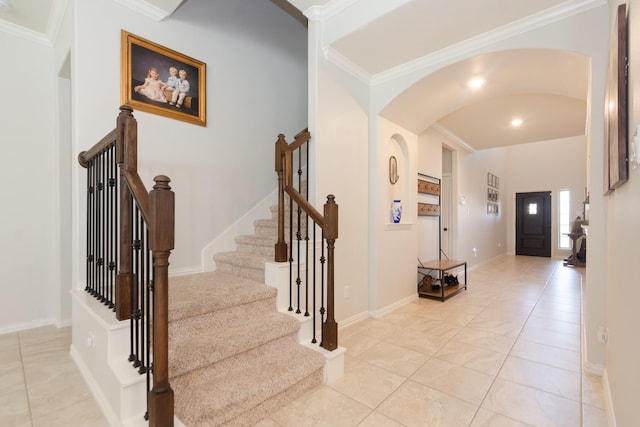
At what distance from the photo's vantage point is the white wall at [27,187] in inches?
110

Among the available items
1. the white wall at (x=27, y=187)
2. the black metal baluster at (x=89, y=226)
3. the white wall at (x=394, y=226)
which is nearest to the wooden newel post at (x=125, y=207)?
the black metal baluster at (x=89, y=226)

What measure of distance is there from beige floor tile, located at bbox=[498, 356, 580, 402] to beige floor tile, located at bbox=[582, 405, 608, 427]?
0.10 meters

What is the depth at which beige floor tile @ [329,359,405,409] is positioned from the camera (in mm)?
1905

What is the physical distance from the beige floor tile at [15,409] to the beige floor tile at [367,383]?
1743 mm

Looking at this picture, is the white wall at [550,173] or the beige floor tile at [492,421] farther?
the white wall at [550,173]

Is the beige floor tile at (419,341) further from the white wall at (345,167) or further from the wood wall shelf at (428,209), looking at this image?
the wood wall shelf at (428,209)

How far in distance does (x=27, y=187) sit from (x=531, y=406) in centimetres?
449

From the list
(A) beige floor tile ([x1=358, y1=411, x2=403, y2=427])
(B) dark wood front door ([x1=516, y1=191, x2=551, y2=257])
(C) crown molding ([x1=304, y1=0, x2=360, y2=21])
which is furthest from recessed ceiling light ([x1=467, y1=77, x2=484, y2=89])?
(B) dark wood front door ([x1=516, y1=191, x2=551, y2=257])

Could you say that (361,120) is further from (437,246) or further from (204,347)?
(437,246)

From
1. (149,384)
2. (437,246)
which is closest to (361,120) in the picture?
(149,384)

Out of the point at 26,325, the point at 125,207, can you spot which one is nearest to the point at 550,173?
the point at 125,207

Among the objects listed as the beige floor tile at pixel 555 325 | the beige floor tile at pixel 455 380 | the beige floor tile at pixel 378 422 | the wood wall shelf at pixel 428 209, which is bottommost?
the beige floor tile at pixel 555 325

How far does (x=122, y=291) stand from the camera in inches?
67.4

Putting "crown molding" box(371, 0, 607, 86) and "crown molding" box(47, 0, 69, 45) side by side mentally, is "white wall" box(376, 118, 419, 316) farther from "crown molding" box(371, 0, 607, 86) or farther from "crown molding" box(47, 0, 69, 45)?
"crown molding" box(47, 0, 69, 45)
